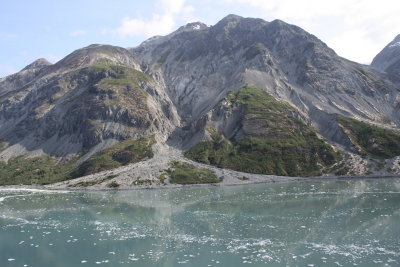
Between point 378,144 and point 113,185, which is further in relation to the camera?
point 378,144

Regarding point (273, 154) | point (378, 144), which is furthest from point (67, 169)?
point (378, 144)

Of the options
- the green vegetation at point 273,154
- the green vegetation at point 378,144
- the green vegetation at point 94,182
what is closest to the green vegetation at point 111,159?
the green vegetation at point 94,182

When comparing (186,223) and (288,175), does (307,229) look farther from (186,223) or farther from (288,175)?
(288,175)

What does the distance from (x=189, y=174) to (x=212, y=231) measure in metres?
96.9

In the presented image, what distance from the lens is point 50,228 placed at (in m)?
74.7

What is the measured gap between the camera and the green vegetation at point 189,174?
156375 millimetres

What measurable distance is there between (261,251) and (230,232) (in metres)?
13.2

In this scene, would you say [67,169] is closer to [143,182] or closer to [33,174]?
[33,174]

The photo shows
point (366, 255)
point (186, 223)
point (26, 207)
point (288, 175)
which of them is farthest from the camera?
point (288, 175)

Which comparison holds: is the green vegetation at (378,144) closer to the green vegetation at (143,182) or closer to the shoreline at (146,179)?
the shoreline at (146,179)

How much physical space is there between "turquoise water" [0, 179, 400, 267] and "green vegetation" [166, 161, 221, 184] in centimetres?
4221

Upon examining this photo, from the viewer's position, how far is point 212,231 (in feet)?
218

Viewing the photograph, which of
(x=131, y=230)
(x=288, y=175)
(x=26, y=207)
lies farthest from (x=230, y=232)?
(x=288, y=175)

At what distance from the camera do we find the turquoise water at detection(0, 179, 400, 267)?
50406 millimetres
